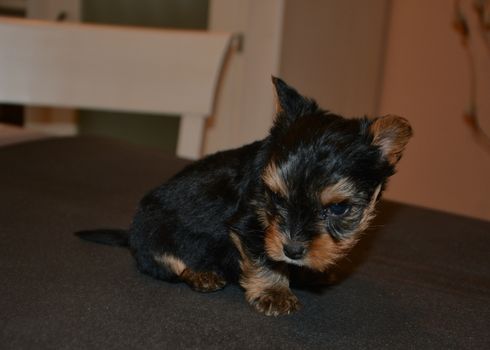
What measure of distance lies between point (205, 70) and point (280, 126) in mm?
2008

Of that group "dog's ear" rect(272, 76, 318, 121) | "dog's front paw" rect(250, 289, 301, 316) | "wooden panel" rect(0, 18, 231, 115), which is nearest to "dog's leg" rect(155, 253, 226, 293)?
"dog's front paw" rect(250, 289, 301, 316)

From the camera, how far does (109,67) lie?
3.73 meters

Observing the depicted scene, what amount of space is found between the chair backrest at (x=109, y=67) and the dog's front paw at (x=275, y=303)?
7.21 feet

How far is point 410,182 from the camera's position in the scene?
217 inches

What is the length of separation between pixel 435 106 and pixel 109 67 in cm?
309

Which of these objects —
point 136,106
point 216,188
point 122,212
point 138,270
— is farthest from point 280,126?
point 136,106

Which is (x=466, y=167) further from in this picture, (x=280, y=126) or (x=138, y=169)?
(x=280, y=126)

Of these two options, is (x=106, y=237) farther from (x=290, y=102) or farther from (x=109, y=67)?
(x=109, y=67)

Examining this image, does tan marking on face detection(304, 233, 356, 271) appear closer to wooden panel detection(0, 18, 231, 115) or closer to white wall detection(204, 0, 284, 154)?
wooden panel detection(0, 18, 231, 115)

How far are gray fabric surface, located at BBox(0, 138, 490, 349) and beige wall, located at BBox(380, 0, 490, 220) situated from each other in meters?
2.55

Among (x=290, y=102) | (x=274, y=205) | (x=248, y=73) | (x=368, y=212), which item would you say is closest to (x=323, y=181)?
(x=274, y=205)

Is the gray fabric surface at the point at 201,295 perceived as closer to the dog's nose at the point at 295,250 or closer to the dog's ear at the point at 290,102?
the dog's nose at the point at 295,250

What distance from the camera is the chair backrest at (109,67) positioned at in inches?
144

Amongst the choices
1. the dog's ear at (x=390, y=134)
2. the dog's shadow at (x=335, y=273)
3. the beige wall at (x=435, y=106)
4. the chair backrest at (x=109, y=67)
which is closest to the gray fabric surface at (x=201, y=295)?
the dog's shadow at (x=335, y=273)
